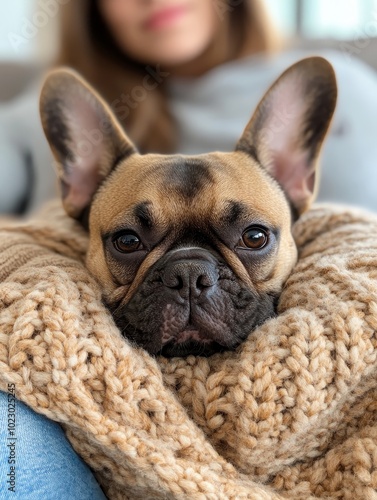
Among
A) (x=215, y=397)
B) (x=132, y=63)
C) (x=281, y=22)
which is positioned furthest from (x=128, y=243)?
(x=281, y=22)

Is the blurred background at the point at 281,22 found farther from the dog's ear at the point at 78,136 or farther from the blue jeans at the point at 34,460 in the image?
the blue jeans at the point at 34,460

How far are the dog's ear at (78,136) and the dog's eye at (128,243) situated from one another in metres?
0.24

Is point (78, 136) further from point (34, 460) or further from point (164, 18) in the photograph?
point (164, 18)

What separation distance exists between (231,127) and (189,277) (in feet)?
3.70

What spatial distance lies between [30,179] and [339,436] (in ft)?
4.96

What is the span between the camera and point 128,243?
1.05m

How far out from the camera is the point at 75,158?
1.26 metres

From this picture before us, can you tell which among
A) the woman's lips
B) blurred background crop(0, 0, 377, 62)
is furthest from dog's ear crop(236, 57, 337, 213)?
blurred background crop(0, 0, 377, 62)

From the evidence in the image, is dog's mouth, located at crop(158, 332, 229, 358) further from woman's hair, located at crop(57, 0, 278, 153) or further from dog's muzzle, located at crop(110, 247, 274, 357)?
woman's hair, located at crop(57, 0, 278, 153)

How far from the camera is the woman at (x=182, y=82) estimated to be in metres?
1.86

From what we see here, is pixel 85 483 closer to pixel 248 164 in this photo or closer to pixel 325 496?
pixel 325 496

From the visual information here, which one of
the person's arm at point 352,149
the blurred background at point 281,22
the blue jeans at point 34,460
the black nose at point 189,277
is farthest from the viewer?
the blurred background at point 281,22

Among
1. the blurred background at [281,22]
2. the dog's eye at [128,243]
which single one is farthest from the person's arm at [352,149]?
the dog's eye at [128,243]

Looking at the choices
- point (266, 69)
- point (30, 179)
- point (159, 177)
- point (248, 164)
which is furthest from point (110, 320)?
point (266, 69)
